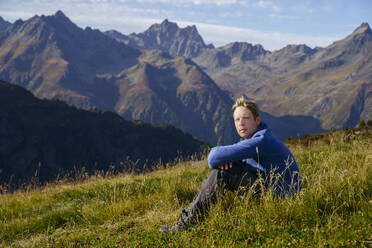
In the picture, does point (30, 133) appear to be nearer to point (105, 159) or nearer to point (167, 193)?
point (105, 159)

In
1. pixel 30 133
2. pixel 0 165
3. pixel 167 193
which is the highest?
pixel 167 193

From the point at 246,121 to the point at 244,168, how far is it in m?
0.81

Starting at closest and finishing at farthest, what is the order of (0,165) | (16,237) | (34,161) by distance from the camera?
(16,237)
(0,165)
(34,161)

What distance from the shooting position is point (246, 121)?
5.03 metres

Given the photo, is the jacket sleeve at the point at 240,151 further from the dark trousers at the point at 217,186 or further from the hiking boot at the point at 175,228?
the hiking boot at the point at 175,228

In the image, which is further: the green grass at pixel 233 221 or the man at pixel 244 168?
the man at pixel 244 168

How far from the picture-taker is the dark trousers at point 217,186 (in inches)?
182

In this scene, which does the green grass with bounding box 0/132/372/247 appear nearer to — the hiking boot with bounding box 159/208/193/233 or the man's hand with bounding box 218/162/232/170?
the hiking boot with bounding box 159/208/193/233

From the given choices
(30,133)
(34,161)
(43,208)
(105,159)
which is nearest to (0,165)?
(34,161)

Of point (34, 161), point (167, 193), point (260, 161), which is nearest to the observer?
point (260, 161)

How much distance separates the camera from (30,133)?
199250 mm

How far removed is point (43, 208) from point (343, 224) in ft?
22.6

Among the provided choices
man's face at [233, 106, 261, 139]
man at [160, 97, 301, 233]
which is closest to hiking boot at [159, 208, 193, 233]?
man at [160, 97, 301, 233]

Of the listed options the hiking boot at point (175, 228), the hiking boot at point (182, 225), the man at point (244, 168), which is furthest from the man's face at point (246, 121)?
the hiking boot at point (175, 228)
